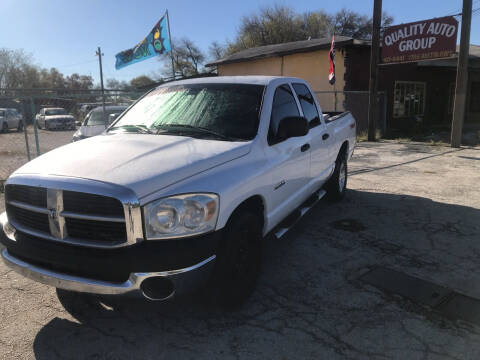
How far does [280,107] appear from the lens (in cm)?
399

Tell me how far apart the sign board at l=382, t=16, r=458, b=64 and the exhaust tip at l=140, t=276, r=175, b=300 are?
42.4 ft

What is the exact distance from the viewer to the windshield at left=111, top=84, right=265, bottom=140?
3.46m

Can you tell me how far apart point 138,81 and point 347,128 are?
3135 inches

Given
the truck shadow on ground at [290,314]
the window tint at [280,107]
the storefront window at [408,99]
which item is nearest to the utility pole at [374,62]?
the storefront window at [408,99]

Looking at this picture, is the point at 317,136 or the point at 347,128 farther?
the point at 347,128

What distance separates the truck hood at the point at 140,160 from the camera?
249cm

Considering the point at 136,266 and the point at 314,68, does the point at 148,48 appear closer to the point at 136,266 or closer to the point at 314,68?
the point at 314,68

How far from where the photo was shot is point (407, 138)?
583 inches

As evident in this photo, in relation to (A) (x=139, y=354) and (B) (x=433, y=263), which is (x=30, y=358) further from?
(B) (x=433, y=263)

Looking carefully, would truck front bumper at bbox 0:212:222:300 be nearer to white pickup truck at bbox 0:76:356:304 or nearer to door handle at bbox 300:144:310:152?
white pickup truck at bbox 0:76:356:304

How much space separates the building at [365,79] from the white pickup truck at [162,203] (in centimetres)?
1121

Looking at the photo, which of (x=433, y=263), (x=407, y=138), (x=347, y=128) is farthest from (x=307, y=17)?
(x=433, y=263)

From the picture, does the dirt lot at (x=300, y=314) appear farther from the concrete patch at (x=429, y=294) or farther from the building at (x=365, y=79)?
the building at (x=365, y=79)

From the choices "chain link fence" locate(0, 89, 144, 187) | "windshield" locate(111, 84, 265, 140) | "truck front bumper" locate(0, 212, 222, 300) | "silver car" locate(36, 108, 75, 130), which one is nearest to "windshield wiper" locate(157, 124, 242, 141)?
"windshield" locate(111, 84, 265, 140)
